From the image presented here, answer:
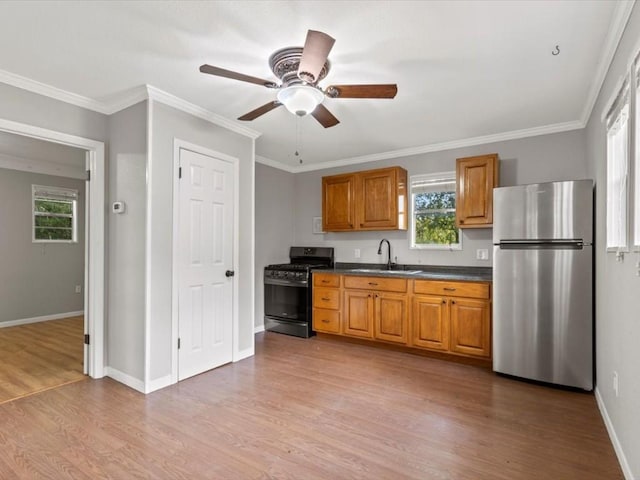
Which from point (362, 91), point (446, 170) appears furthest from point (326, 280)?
point (362, 91)

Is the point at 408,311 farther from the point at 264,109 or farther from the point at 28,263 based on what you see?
the point at 28,263

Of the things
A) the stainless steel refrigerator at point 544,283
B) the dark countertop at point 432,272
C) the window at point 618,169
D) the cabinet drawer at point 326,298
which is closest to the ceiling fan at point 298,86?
the window at point 618,169

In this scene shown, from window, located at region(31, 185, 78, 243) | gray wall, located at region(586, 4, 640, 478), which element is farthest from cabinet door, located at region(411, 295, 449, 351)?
window, located at region(31, 185, 78, 243)

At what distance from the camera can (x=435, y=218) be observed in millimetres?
4359

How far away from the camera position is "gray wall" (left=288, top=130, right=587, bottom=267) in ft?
11.8

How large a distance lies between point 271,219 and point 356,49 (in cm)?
319

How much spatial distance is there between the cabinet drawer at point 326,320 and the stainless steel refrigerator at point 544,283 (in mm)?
1826

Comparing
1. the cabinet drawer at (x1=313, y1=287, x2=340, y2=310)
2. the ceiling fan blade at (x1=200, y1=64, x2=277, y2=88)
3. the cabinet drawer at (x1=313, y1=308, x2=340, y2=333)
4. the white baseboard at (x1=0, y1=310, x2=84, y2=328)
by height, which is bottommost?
the white baseboard at (x1=0, y1=310, x2=84, y2=328)

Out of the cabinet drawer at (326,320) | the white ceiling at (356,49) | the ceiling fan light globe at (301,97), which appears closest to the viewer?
the white ceiling at (356,49)

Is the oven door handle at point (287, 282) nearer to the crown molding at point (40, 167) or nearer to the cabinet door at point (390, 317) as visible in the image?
the cabinet door at point (390, 317)

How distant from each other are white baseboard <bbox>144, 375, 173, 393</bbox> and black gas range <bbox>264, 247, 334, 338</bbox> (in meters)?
1.90

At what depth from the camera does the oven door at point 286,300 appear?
15.0 feet

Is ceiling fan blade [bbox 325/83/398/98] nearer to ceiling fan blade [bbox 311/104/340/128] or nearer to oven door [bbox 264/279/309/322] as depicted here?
ceiling fan blade [bbox 311/104/340/128]

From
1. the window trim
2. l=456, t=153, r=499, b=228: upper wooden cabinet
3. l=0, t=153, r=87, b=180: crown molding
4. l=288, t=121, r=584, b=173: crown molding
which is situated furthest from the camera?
l=0, t=153, r=87, b=180: crown molding
